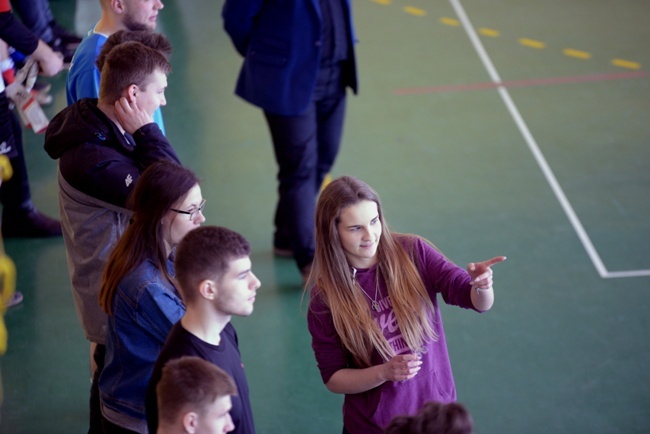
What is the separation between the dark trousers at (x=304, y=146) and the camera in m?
5.57

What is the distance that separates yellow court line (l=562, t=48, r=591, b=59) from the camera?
9023 mm

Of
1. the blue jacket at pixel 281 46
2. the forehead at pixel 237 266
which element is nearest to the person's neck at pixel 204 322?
the forehead at pixel 237 266

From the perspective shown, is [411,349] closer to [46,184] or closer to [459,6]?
[46,184]

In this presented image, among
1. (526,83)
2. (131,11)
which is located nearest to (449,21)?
(526,83)

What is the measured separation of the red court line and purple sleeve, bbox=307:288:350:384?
5439mm

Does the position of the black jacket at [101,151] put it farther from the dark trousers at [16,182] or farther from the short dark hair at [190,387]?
the dark trousers at [16,182]

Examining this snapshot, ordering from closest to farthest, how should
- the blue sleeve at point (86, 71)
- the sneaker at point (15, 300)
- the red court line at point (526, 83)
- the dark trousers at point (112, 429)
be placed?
1. the dark trousers at point (112, 429)
2. the blue sleeve at point (86, 71)
3. the sneaker at point (15, 300)
4. the red court line at point (526, 83)

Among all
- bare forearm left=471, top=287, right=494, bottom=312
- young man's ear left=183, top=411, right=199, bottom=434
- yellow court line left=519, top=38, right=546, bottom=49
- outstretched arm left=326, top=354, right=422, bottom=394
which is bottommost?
yellow court line left=519, top=38, right=546, bottom=49

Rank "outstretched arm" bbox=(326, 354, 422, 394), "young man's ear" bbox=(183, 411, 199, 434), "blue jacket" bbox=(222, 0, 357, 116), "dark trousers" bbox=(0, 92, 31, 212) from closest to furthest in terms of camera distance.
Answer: "young man's ear" bbox=(183, 411, 199, 434), "outstretched arm" bbox=(326, 354, 422, 394), "blue jacket" bbox=(222, 0, 357, 116), "dark trousers" bbox=(0, 92, 31, 212)

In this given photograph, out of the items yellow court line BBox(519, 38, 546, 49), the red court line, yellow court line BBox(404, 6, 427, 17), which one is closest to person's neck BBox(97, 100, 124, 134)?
the red court line

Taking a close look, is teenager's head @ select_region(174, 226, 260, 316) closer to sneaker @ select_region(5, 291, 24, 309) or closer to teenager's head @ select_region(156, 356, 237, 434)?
Result: teenager's head @ select_region(156, 356, 237, 434)

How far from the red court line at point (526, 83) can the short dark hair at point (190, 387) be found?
20.6 feet

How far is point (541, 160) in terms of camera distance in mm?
7168

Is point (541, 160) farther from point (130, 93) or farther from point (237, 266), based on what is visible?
point (237, 266)
